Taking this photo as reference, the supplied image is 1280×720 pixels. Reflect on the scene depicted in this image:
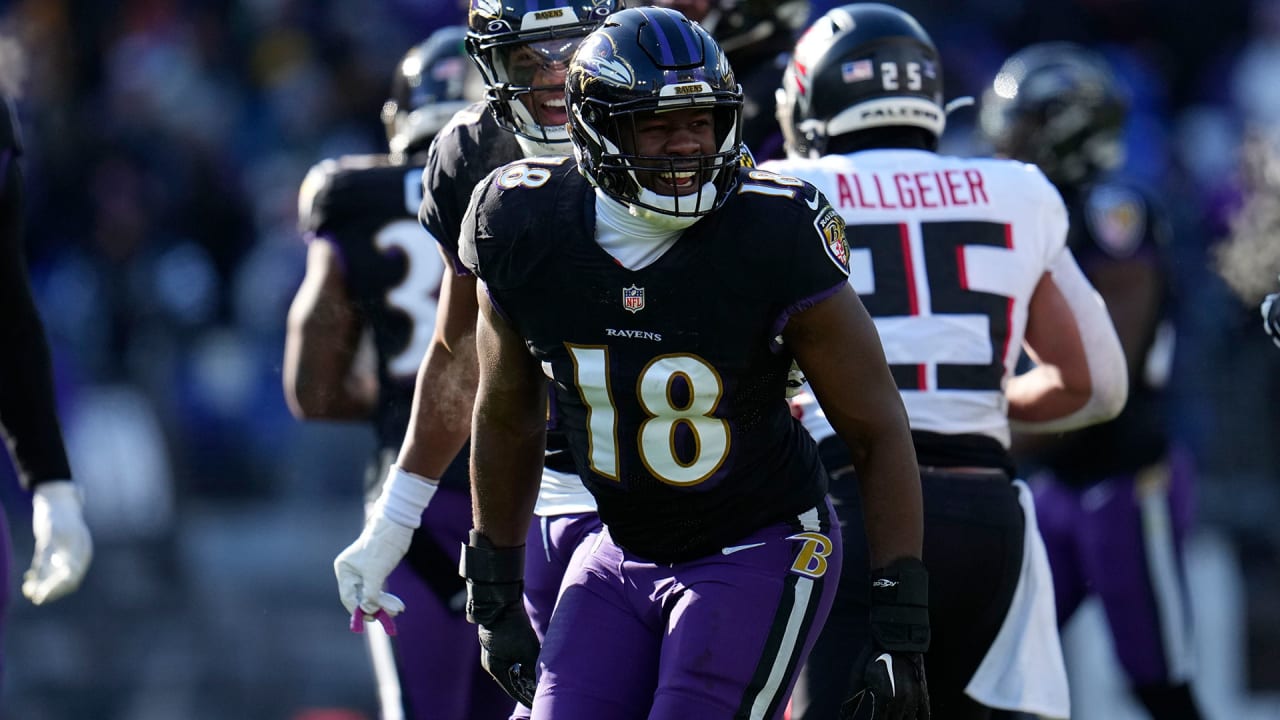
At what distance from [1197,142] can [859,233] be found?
733 cm

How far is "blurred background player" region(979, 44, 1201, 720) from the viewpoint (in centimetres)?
618

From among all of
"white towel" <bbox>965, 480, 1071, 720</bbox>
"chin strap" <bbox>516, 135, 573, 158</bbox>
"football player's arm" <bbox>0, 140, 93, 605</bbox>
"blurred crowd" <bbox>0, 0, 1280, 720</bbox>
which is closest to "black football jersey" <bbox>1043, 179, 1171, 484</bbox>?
"blurred crowd" <bbox>0, 0, 1280, 720</bbox>

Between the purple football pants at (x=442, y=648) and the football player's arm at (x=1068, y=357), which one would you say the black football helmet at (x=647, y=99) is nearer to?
the football player's arm at (x=1068, y=357)

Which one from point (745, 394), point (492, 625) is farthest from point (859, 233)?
point (492, 625)

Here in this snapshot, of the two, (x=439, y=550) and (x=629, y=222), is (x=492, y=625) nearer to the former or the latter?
(x=629, y=222)

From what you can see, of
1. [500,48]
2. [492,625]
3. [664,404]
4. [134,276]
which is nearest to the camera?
[664,404]

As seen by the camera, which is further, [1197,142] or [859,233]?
[1197,142]

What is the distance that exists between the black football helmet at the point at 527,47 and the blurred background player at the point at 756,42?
97 cm

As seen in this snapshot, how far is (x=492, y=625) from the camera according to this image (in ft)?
12.3

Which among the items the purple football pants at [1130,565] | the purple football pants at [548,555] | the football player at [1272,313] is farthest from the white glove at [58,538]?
the purple football pants at [1130,565]

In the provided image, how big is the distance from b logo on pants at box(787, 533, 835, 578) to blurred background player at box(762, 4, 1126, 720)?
549 mm

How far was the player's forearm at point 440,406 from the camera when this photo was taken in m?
4.02

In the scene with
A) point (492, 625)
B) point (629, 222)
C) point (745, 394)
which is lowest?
point (492, 625)

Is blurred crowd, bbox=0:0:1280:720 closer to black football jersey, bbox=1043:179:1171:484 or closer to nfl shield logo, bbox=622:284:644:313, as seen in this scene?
black football jersey, bbox=1043:179:1171:484
